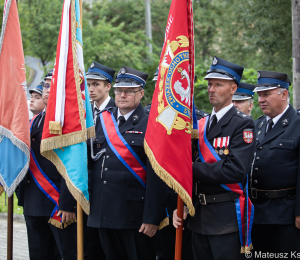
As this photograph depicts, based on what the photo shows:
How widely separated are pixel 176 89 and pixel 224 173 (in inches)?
31.8

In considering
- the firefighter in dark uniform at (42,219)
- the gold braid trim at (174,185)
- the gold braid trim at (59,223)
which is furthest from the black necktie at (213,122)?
the gold braid trim at (59,223)

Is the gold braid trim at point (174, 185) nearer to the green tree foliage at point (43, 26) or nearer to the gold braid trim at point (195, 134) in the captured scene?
the gold braid trim at point (195, 134)

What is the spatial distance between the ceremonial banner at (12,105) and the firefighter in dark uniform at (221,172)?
6.49 ft

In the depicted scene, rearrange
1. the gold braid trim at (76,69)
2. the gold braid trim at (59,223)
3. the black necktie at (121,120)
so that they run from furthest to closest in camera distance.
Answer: the gold braid trim at (59,223) → the black necktie at (121,120) → the gold braid trim at (76,69)

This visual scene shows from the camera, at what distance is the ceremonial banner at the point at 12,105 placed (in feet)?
14.4

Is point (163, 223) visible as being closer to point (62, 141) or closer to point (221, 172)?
point (221, 172)

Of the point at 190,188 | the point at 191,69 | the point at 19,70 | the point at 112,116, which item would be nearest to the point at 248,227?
the point at 190,188

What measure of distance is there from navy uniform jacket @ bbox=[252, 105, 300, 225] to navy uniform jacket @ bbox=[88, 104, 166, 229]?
0.98m

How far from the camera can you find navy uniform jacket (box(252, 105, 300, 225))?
12.4 ft

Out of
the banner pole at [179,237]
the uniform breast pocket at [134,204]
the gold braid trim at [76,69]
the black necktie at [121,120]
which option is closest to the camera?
the banner pole at [179,237]

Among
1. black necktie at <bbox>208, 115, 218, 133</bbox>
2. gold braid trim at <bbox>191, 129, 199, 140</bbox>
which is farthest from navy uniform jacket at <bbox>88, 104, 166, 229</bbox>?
black necktie at <bbox>208, 115, 218, 133</bbox>

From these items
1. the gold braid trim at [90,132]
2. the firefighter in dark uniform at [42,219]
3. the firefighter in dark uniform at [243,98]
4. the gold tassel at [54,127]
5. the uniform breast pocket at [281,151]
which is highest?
the firefighter in dark uniform at [243,98]

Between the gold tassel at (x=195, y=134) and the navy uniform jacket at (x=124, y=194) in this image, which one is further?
the navy uniform jacket at (x=124, y=194)

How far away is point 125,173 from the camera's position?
3826 millimetres
